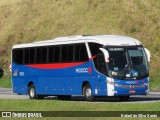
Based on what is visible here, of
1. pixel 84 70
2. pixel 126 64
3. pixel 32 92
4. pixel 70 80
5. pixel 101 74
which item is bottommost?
pixel 32 92

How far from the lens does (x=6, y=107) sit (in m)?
24.5

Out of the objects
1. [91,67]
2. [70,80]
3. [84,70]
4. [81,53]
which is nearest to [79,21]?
[70,80]

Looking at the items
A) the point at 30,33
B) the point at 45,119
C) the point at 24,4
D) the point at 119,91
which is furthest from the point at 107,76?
the point at 24,4

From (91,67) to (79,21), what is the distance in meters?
33.9

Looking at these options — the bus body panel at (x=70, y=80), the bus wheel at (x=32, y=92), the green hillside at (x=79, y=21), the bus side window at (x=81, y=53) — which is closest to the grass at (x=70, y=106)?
the bus body panel at (x=70, y=80)

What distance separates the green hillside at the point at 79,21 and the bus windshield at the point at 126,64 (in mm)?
25388

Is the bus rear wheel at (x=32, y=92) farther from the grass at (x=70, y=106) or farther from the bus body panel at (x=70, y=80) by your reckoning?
the grass at (x=70, y=106)

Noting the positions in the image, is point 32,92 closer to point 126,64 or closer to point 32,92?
point 32,92

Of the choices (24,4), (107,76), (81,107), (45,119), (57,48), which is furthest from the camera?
(24,4)

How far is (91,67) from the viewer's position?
29.2 m

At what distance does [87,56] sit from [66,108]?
6.91 meters

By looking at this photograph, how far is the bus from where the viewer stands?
28.6 meters

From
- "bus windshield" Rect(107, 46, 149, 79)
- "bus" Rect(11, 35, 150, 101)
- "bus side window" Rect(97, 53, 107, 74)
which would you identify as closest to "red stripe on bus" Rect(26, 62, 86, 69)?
"bus" Rect(11, 35, 150, 101)

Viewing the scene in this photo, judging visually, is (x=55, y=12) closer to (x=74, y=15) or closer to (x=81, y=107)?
(x=74, y=15)
